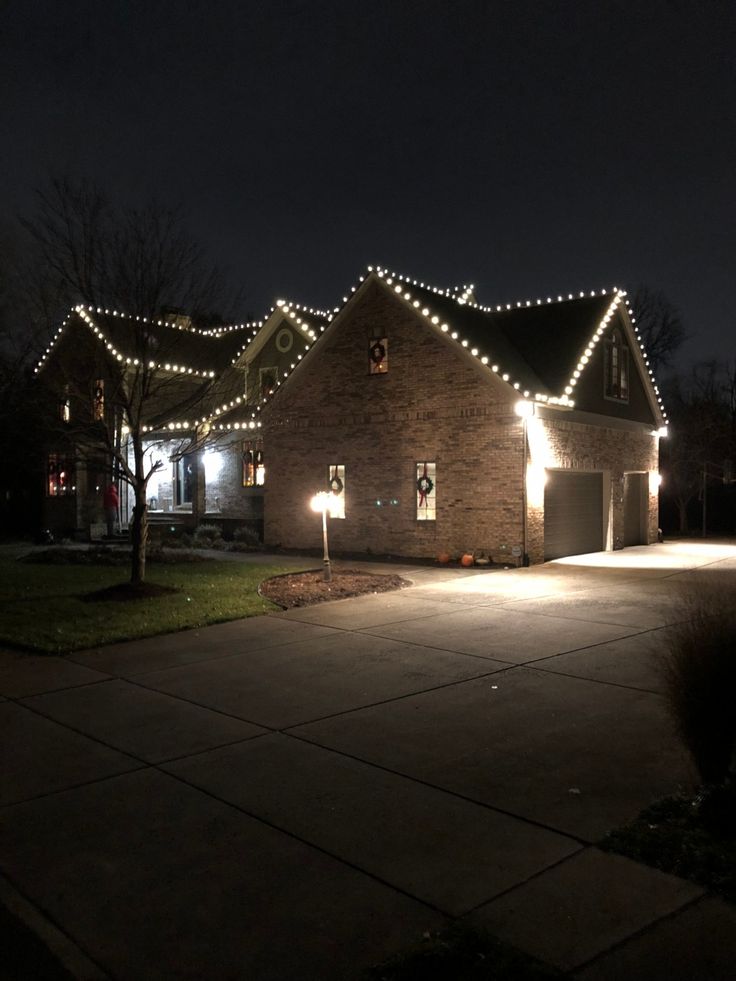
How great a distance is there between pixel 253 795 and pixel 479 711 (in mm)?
2437

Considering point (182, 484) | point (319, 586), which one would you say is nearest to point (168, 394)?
point (319, 586)

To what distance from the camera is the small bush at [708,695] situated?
14.7 ft

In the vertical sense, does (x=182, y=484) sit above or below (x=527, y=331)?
below

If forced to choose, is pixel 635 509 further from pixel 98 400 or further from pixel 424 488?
pixel 98 400

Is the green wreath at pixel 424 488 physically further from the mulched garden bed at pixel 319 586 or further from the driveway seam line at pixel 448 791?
the driveway seam line at pixel 448 791

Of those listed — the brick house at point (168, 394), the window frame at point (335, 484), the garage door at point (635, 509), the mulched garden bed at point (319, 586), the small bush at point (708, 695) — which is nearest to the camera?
the small bush at point (708, 695)

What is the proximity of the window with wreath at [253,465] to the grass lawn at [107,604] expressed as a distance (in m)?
8.14

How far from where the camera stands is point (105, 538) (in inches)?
989

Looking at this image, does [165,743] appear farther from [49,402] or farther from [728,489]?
[728,489]

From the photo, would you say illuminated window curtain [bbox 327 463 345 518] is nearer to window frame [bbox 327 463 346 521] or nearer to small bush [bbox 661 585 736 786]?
window frame [bbox 327 463 346 521]

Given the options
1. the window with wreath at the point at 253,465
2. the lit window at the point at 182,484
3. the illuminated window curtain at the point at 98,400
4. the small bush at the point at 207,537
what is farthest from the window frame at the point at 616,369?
the lit window at the point at 182,484

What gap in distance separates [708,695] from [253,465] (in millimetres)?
22962

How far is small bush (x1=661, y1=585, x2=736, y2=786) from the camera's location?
14.7 ft

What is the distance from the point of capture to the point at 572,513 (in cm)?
2116
